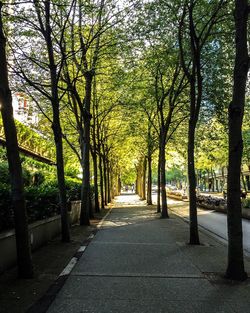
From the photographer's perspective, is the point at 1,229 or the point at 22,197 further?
the point at 1,229

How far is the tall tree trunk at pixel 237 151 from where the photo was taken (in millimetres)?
7770

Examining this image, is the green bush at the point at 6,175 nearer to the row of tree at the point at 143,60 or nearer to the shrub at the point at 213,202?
the row of tree at the point at 143,60

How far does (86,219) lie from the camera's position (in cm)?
1880

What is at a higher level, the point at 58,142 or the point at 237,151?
the point at 58,142

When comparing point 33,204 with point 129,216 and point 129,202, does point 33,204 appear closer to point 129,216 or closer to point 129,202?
point 129,216

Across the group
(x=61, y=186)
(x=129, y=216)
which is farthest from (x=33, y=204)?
(x=129, y=216)

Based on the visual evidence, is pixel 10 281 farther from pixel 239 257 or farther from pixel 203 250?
pixel 203 250

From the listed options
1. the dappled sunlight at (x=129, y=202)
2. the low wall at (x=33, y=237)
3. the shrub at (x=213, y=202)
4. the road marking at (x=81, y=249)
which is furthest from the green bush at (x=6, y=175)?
the dappled sunlight at (x=129, y=202)

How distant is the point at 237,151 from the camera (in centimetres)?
785

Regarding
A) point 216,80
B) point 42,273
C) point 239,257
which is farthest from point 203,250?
point 216,80

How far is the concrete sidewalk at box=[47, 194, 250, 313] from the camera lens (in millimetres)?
5895

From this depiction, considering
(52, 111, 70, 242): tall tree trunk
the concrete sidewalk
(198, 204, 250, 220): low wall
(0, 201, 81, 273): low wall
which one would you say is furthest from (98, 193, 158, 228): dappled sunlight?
the concrete sidewalk

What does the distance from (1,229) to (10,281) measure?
1963 mm

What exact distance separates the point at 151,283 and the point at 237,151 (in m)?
2.82
